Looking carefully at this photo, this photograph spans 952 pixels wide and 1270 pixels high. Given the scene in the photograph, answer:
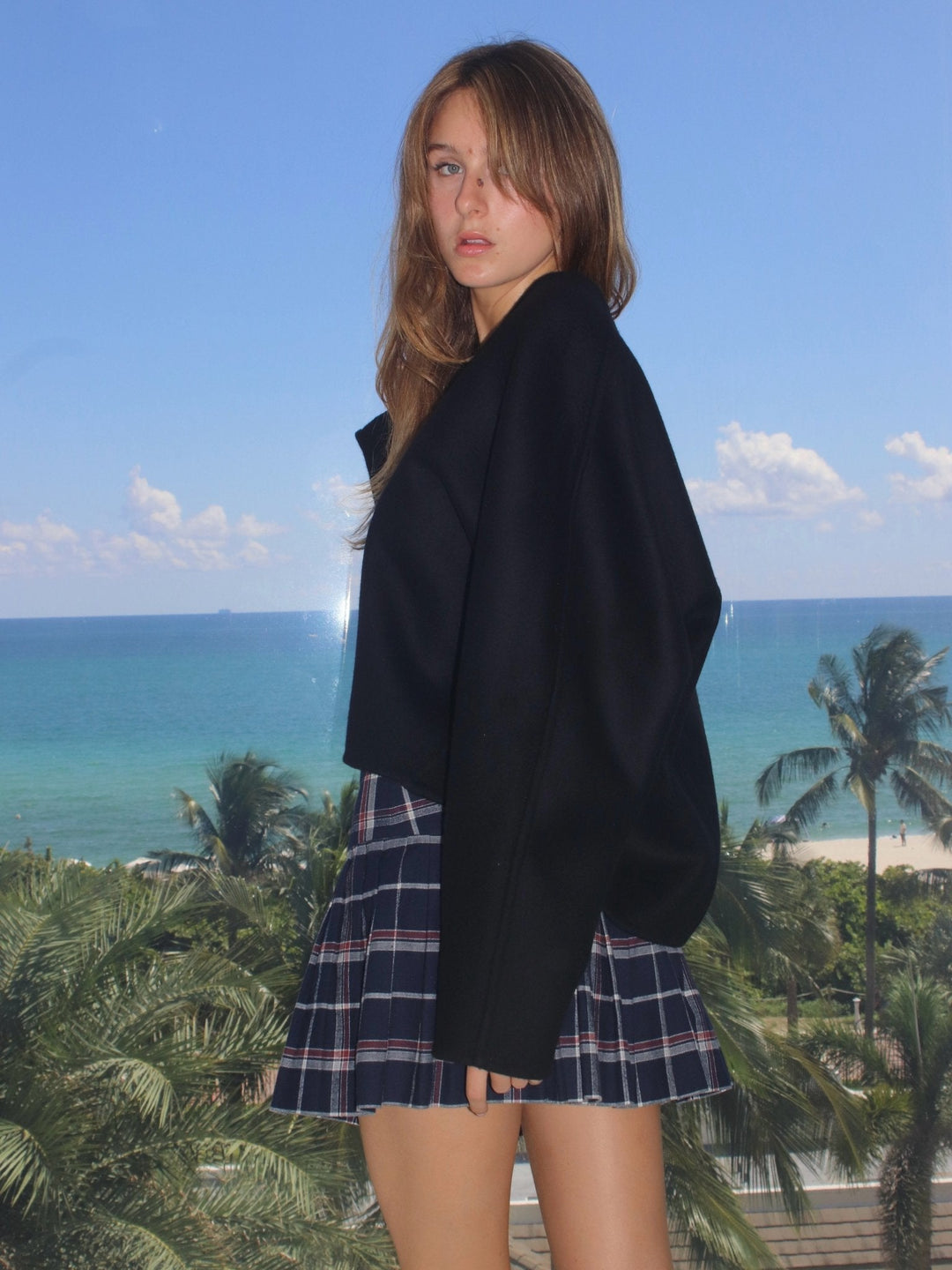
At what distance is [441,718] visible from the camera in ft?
2.57

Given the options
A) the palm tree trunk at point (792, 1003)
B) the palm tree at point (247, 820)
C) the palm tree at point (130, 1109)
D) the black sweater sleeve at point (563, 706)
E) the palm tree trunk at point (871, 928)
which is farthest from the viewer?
the palm tree at point (247, 820)

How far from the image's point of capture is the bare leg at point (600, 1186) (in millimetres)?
719

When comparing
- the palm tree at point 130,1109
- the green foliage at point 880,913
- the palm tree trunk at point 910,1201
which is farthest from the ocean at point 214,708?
the palm tree trunk at point 910,1201

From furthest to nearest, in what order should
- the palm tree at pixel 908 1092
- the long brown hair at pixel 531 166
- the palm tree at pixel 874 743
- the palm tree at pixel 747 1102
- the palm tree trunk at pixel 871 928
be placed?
the palm tree trunk at pixel 871 928
the palm tree at pixel 874 743
the palm tree at pixel 908 1092
the palm tree at pixel 747 1102
the long brown hair at pixel 531 166

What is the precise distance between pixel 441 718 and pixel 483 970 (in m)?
0.19

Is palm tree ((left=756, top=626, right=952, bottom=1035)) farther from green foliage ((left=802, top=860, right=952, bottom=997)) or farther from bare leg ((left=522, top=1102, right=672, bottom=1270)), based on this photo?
bare leg ((left=522, top=1102, right=672, bottom=1270))

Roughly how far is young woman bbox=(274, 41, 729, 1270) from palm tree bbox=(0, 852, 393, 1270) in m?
3.49

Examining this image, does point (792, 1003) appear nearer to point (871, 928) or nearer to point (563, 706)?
point (871, 928)

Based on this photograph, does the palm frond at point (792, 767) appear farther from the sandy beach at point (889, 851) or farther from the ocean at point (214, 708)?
the sandy beach at point (889, 851)

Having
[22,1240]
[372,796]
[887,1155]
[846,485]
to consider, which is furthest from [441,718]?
[846,485]

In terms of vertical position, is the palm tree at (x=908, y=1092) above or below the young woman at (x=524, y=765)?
below

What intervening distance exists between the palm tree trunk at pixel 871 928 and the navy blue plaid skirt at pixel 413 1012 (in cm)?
937

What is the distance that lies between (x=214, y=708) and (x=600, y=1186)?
11770mm

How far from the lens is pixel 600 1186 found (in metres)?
0.72
